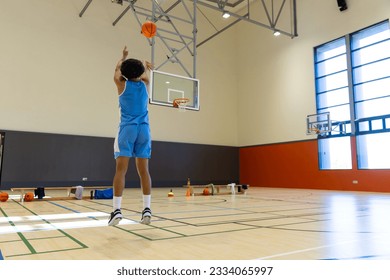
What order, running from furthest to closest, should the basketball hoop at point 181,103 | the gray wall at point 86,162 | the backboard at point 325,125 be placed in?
the backboard at point 325,125, the gray wall at point 86,162, the basketball hoop at point 181,103

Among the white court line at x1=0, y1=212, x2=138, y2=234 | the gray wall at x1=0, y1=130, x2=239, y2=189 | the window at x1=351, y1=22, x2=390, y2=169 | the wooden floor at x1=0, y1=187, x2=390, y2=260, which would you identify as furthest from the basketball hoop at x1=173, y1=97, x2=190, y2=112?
the wooden floor at x1=0, y1=187, x2=390, y2=260

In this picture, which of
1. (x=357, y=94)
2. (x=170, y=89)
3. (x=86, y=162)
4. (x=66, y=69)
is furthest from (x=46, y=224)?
(x=357, y=94)

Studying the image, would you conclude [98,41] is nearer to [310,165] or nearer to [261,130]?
[261,130]

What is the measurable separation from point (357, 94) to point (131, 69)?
974 centimetres

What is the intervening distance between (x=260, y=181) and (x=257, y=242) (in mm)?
11934

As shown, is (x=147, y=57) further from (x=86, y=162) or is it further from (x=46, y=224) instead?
(x=46, y=224)

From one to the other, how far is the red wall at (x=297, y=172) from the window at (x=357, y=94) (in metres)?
0.26

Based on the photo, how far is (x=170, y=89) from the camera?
9.84 m

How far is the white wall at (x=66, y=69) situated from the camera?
34.6 ft

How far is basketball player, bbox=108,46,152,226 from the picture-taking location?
278 cm

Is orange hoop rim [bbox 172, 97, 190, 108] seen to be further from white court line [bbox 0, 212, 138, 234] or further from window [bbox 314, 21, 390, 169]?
white court line [bbox 0, 212, 138, 234]

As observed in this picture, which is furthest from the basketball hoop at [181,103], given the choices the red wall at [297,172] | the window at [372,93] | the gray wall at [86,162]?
the window at [372,93]

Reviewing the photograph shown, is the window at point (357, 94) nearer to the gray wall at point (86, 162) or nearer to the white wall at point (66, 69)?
the gray wall at point (86, 162)

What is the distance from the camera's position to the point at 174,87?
9945mm
